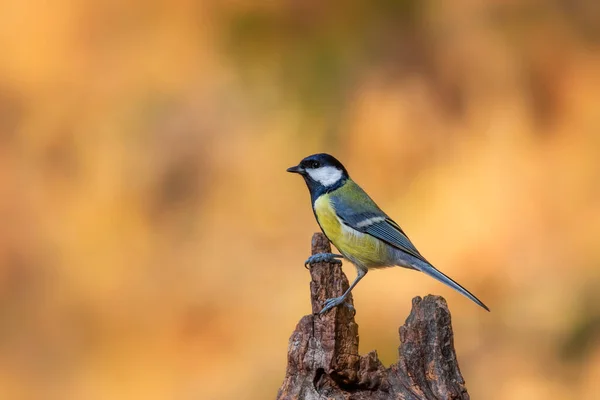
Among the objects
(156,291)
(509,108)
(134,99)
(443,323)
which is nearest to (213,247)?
(156,291)

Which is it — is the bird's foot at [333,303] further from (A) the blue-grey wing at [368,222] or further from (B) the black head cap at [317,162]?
(B) the black head cap at [317,162]

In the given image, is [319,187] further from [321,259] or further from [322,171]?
[321,259]

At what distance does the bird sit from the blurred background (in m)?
1.28

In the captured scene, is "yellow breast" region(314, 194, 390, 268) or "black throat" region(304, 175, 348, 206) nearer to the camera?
"yellow breast" region(314, 194, 390, 268)

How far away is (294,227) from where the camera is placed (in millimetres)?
4453

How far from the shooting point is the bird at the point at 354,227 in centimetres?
299

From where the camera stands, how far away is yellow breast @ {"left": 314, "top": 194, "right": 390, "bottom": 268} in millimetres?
2990

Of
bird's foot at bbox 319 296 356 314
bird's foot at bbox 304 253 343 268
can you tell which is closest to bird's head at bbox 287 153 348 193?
bird's foot at bbox 304 253 343 268

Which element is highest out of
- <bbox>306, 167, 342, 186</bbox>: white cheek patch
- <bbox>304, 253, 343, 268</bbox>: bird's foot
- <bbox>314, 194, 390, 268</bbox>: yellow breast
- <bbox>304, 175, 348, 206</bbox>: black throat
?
<bbox>306, 167, 342, 186</bbox>: white cheek patch

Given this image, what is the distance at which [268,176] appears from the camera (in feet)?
14.9

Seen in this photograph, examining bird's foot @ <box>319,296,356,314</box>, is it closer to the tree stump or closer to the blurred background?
the tree stump

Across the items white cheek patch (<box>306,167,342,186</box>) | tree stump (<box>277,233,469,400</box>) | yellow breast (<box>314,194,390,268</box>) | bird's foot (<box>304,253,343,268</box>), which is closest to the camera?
tree stump (<box>277,233,469,400</box>)

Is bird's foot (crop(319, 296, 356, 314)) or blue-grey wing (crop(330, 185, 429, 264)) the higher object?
blue-grey wing (crop(330, 185, 429, 264))

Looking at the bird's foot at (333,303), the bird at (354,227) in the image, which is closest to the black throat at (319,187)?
the bird at (354,227)
